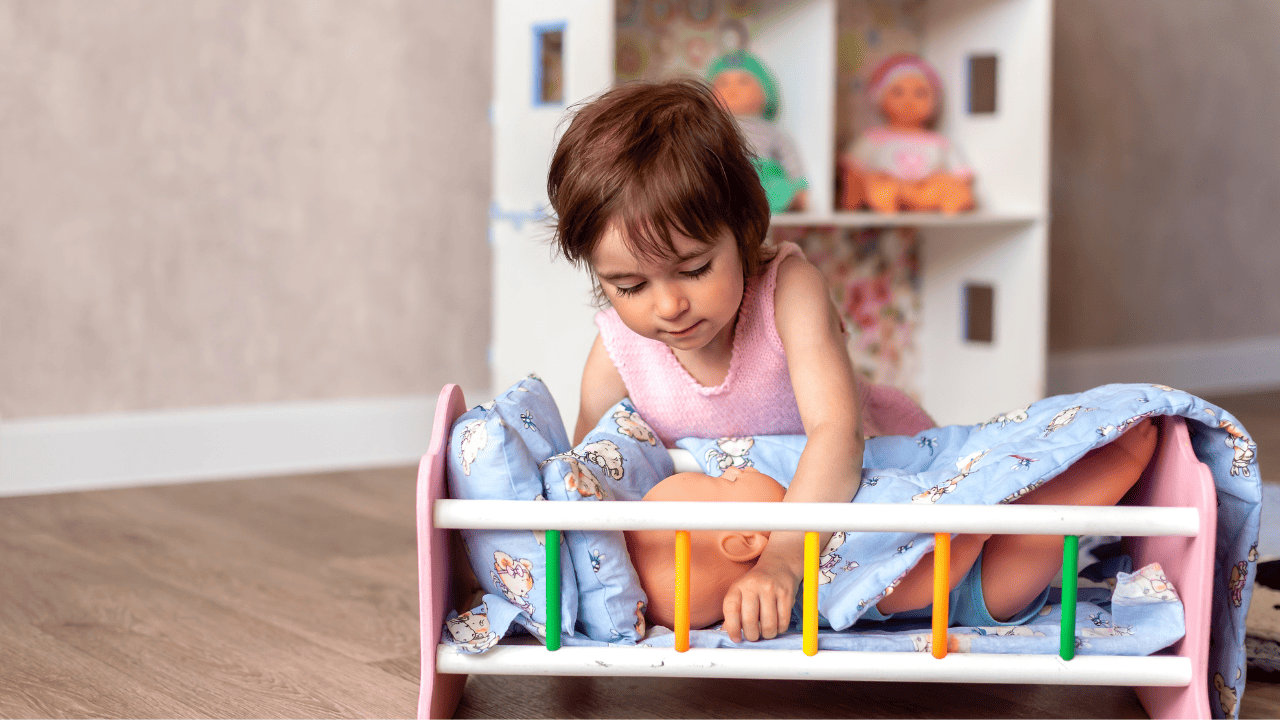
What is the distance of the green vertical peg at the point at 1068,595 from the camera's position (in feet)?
2.70

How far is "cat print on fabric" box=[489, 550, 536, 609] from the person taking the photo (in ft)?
2.87

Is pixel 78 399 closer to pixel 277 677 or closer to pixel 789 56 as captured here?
pixel 277 677

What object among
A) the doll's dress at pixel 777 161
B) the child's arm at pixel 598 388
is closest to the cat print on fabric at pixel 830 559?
the child's arm at pixel 598 388

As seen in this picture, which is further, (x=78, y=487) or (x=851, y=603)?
(x=78, y=487)

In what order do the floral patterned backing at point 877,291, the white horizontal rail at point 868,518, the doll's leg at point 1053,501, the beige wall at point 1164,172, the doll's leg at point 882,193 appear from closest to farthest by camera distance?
1. the white horizontal rail at point 868,518
2. the doll's leg at point 1053,501
3. the doll's leg at point 882,193
4. the floral patterned backing at point 877,291
5. the beige wall at point 1164,172

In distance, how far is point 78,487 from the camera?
1877mm

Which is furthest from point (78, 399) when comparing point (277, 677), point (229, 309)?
point (277, 677)

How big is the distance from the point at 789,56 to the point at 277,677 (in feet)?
5.02

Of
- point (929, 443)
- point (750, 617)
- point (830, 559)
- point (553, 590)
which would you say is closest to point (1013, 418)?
point (929, 443)

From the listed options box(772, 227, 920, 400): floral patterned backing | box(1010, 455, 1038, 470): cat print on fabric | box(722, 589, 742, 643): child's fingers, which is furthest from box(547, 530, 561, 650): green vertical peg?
box(772, 227, 920, 400): floral patterned backing

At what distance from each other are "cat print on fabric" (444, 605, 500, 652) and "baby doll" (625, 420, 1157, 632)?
0.41ft

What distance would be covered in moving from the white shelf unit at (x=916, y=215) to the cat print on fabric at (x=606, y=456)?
80 centimetres

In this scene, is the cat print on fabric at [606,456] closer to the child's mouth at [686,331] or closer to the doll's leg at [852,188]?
the child's mouth at [686,331]

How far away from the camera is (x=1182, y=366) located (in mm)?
3023
